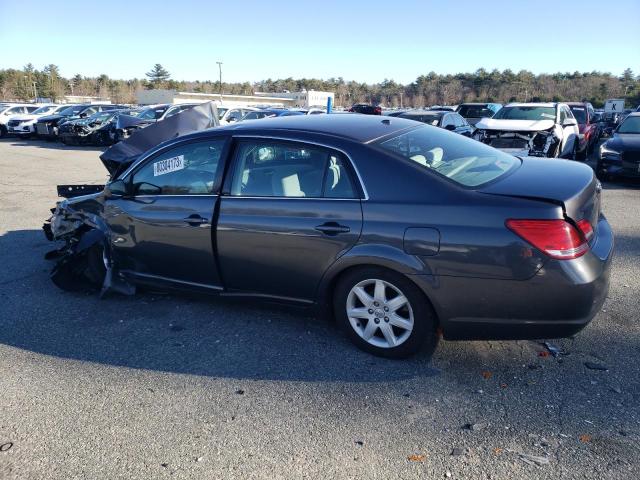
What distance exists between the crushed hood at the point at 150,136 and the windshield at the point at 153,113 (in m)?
14.5

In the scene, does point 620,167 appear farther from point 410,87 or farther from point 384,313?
point 410,87

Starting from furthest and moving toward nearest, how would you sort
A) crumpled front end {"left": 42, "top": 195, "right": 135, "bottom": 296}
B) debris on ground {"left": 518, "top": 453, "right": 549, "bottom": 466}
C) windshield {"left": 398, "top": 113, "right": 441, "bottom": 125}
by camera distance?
windshield {"left": 398, "top": 113, "right": 441, "bottom": 125} < crumpled front end {"left": 42, "top": 195, "right": 135, "bottom": 296} < debris on ground {"left": 518, "top": 453, "right": 549, "bottom": 466}

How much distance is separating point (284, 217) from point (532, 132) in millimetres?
8966

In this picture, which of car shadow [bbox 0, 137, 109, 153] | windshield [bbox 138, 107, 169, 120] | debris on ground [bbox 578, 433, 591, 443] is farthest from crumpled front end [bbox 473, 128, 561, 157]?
car shadow [bbox 0, 137, 109, 153]

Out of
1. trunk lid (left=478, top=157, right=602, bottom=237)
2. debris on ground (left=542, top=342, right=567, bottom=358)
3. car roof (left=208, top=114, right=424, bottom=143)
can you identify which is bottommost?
debris on ground (left=542, top=342, right=567, bottom=358)

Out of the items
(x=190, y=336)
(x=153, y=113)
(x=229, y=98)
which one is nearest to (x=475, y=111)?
(x=153, y=113)

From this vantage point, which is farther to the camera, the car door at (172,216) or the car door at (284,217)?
the car door at (172,216)

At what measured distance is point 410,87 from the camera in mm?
79250

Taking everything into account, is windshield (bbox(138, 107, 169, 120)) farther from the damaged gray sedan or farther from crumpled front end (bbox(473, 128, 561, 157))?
the damaged gray sedan

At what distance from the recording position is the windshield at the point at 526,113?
1165 centimetres

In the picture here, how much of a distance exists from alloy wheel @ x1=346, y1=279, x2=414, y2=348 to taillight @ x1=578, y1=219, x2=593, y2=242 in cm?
113

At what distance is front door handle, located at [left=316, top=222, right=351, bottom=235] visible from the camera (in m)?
3.33

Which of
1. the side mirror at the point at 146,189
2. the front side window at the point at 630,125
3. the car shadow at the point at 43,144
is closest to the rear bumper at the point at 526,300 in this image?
the side mirror at the point at 146,189

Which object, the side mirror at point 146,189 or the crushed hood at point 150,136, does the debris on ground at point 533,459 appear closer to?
the side mirror at point 146,189
